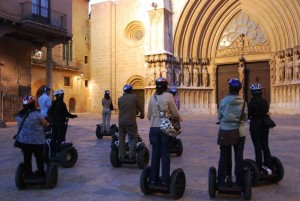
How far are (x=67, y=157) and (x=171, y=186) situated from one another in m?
2.91

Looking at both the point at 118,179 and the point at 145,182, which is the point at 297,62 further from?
the point at 145,182

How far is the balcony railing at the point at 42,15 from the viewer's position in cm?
1777

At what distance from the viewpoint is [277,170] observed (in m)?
5.26

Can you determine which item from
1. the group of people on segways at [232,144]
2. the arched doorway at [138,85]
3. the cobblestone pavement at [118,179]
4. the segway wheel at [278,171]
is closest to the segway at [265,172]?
the segway wheel at [278,171]

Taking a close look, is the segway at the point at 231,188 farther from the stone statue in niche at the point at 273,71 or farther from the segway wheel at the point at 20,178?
the stone statue in niche at the point at 273,71

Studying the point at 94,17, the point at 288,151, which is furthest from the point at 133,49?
the point at 288,151

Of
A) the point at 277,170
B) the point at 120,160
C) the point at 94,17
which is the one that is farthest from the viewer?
the point at 94,17

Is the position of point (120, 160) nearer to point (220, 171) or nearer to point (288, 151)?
point (220, 171)

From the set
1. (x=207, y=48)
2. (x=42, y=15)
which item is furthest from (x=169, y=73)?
(x=42, y=15)

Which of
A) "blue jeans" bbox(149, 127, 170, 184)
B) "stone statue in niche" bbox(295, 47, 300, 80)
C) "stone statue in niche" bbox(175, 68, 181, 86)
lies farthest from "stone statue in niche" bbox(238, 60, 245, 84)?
"blue jeans" bbox(149, 127, 170, 184)

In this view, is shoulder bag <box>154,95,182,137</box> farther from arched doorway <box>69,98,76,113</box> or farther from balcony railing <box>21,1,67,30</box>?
arched doorway <box>69,98,76,113</box>

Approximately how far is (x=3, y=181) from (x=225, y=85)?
74.7 feet

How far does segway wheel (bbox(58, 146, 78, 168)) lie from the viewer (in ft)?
21.3

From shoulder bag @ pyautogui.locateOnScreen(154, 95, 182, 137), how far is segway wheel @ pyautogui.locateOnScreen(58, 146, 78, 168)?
108 inches
